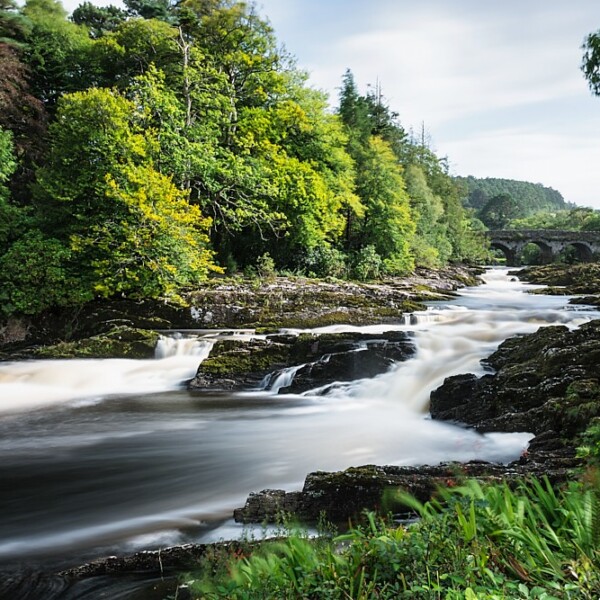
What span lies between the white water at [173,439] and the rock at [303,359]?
0.39m

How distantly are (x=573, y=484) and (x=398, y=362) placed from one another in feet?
28.3

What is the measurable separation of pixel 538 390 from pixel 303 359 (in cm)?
582

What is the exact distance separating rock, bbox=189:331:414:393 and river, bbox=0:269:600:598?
1.34ft

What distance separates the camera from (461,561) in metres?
2.40

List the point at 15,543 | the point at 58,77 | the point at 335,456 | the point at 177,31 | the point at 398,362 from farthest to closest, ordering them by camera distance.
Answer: the point at 58,77 < the point at 177,31 < the point at 398,362 < the point at 335,456 < the point at 15,543

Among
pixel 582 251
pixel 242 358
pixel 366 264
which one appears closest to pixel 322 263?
pixel 366 264

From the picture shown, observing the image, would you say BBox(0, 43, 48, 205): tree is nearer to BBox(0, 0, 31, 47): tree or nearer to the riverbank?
BBox(0, 0, 31, 47): tree

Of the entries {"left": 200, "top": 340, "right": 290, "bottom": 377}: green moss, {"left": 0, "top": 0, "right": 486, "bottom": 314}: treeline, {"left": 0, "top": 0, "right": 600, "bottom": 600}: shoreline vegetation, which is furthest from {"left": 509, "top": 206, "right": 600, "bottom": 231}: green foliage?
{"left": 200, "top": 340, "right": 290, "bottom": 377}: green moss

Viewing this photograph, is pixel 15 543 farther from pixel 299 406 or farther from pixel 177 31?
pixel 177 31

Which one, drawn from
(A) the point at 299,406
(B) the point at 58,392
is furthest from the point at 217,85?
(A) the point at 299,406

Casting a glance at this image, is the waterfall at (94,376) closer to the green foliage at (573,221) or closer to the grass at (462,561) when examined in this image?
the grass at (462,561)

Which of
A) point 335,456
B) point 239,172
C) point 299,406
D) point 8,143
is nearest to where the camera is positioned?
point 335,456

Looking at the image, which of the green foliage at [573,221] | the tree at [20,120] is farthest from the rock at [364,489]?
the green foliage at [573,221]

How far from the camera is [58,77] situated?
1062 inches
